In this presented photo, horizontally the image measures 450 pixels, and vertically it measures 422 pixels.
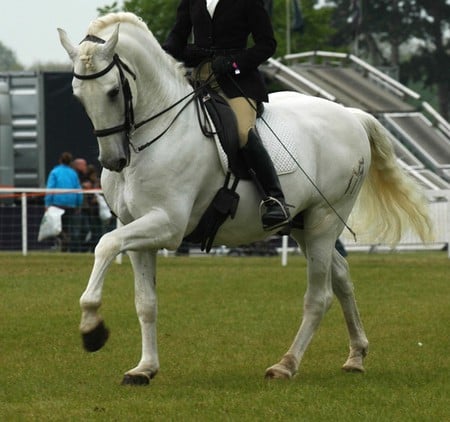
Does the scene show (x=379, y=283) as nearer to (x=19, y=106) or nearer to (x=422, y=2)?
(x=19, y=106)

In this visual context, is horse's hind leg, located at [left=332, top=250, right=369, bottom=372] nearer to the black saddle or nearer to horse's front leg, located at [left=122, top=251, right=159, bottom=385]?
the black saddle

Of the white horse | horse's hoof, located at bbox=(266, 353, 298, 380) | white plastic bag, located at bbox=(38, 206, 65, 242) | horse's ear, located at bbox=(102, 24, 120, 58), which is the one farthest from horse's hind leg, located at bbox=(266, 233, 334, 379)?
white plastic bag, located at bbox=(38, 206, 65, 242)

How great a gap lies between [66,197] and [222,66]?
585 inches

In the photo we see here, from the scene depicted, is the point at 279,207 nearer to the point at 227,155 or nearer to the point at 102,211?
the point at 227,155

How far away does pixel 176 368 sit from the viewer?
1115 cm

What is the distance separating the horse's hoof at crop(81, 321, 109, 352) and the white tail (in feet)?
12.6

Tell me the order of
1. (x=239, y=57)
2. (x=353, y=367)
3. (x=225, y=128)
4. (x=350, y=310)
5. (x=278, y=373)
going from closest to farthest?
1. (x=225, y=128)
2. (x=278, y=373)
3. (x=239, y=57)
4. (x=353, y=367)
5. (x=350, y=310)

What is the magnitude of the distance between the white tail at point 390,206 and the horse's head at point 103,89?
141 inches

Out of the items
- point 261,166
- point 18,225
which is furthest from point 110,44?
point 18,225

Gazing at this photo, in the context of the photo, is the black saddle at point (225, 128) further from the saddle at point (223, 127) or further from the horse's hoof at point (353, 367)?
the horse's hoof at point (353, 367)

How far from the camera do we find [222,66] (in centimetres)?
1051

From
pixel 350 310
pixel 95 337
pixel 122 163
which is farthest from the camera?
pixel 350 310

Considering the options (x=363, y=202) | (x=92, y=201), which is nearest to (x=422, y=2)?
(x=92, y=201)

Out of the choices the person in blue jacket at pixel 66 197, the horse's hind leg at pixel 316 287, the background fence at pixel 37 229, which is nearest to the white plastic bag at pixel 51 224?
the person in blue jacket at pixel 66 197
